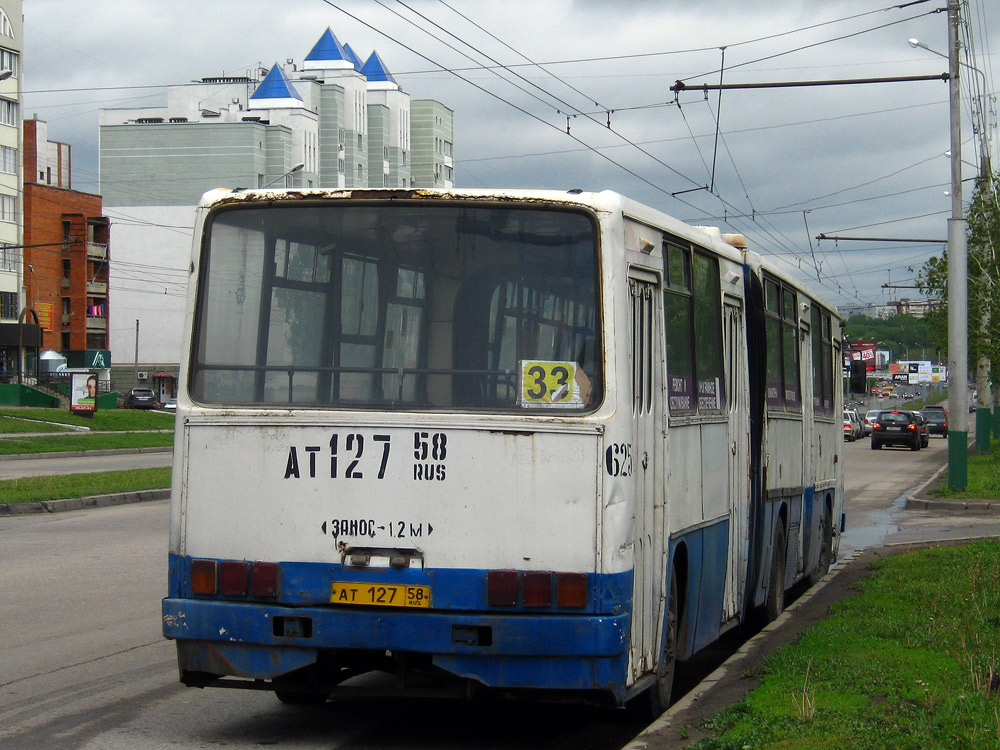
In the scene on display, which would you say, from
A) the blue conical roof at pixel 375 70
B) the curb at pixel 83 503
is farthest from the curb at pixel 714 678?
the blue conical roof at pixel 375 70

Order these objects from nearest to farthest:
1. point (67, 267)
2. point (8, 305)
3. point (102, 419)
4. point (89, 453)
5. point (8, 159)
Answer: point (89, 453) < point (102, 419) < point (8, 159) < point (8, 305) < point (67, 267)

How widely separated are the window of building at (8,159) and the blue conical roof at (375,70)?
45.7 meters

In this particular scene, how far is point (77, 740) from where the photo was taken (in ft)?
22.7

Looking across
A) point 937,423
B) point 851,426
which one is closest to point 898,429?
point 851,426

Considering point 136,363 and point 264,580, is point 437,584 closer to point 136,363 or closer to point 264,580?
point 264,580

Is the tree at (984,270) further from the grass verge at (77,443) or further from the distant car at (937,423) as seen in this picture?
the distant car at (937,423)

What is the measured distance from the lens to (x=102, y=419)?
53.0 meters

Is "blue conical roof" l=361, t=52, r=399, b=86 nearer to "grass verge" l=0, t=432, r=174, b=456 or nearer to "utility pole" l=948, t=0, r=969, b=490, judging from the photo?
"grass verge" l=0, t=432, r=174, b=456

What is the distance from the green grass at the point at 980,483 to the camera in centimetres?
2586

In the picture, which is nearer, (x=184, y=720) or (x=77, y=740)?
(x=77, y=740)

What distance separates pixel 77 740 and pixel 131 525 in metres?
12.1

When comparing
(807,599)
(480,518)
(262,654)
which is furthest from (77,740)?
(807,599)

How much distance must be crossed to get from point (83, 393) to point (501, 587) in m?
47.1

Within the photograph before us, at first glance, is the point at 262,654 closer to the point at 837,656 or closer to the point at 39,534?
the point at 837,656
